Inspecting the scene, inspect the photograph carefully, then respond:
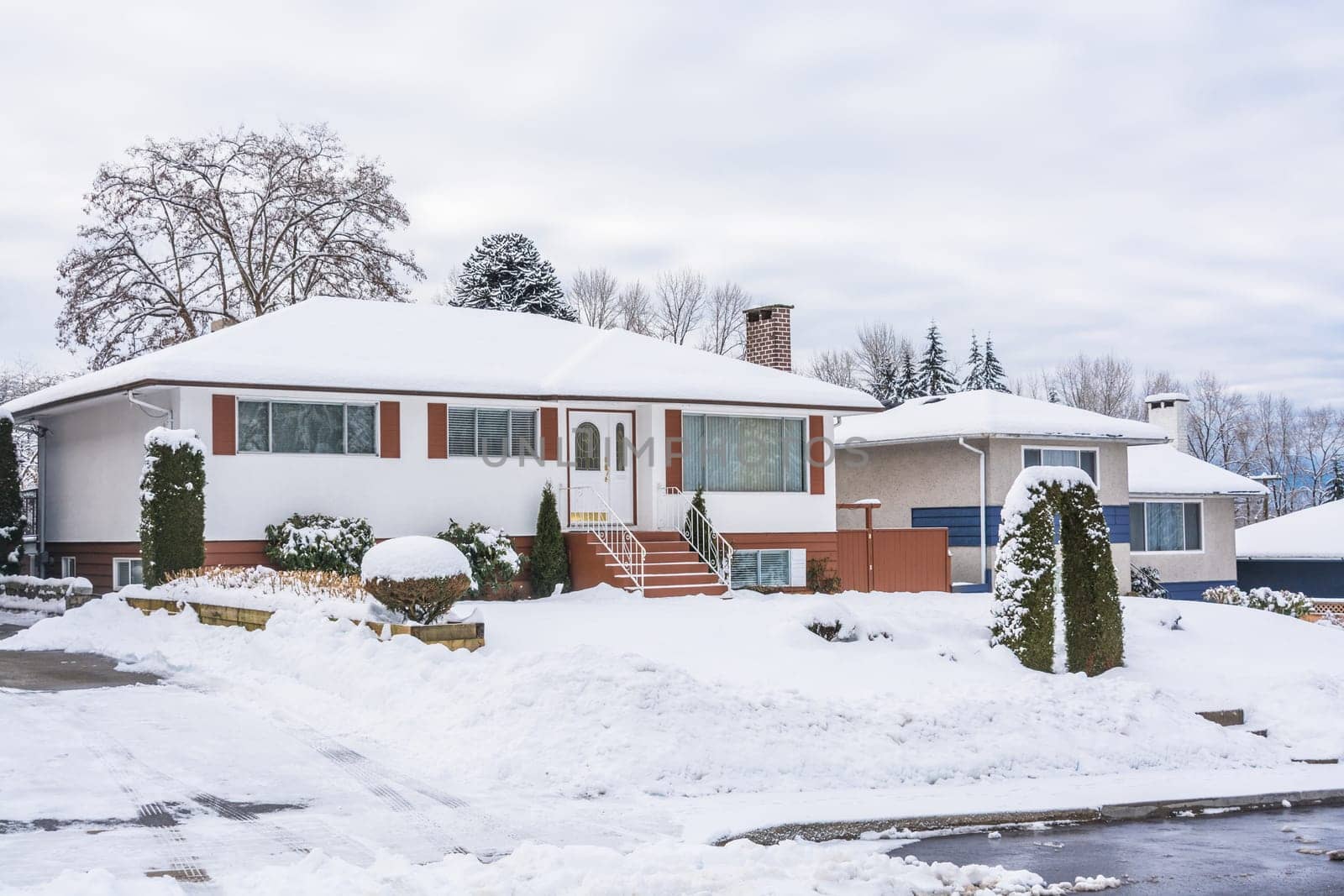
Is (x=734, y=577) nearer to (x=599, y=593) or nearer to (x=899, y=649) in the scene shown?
(x=599, y=593)

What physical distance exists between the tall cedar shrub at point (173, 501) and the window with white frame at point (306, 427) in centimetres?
149

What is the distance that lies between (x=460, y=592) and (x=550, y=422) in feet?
30.4

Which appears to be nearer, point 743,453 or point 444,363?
point 444,363

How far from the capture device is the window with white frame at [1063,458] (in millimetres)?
28500

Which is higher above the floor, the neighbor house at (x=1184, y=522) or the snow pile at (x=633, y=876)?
the neighbor house at (x=1184, y=522)

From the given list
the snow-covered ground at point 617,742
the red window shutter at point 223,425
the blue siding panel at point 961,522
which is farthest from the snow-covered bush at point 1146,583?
the red window shutter at point 223,425

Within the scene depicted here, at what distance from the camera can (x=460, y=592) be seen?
14023 millimetres

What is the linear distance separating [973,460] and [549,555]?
34.5 feet

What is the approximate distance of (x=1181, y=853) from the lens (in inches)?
332

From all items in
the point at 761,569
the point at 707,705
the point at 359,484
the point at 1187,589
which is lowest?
the point at 1187,589

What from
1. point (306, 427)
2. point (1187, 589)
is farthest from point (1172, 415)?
point (306, 427)

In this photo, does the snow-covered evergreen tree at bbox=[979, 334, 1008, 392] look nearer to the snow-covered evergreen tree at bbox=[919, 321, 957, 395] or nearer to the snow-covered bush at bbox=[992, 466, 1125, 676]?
the snow-covered evergreen tree at bbox=[919, 321, 957, 395]

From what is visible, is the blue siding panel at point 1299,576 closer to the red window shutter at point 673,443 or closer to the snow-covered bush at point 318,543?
the red window shutter at point 673,443

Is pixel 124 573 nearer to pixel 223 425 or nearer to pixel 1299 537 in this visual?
pixel 223 425
